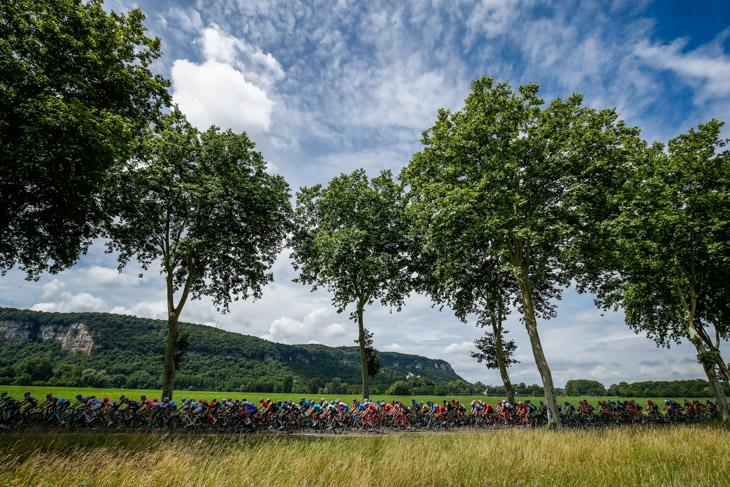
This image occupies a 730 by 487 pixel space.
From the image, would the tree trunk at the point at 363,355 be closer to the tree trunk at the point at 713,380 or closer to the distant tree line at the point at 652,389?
the tree trunk at the point at 713,380

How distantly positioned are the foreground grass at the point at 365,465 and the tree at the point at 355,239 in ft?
34.5

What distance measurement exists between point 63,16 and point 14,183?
6040 mm

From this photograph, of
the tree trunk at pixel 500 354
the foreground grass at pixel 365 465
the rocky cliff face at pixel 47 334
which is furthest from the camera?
the rocky cliff face at pixel 47 334

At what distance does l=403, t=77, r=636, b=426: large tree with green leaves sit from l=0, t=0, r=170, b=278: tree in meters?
14.0

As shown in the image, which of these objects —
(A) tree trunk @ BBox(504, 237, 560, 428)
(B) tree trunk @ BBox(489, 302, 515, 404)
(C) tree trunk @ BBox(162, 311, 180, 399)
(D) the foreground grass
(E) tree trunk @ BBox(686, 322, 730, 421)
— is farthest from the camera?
(B) tree trunk @ BBox(489, 302, 515, 404)

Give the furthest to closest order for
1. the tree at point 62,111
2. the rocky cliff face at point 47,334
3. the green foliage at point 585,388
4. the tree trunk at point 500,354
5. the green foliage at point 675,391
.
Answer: the rocky cliff face at point 47,334
the green foliage at point 585,388
the green foliage at point 675,391
the tree trunk at point 500,354
the tree at point 62,111

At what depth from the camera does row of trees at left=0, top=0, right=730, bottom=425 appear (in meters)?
12.3

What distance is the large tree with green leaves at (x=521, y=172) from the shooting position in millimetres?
15328

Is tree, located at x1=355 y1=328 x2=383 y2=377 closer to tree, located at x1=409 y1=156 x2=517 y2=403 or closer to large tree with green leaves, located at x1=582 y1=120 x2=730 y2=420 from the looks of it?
tree, located at x1=409 y1=156 x2=517 y2=403

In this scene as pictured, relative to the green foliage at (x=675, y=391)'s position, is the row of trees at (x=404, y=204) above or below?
above

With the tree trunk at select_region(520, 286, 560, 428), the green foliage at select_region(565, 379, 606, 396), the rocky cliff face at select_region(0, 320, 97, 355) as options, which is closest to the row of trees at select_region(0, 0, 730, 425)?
the tree trunk at select_region(520, 286, 560, 428)

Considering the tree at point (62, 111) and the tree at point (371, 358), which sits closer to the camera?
the tree at point (62, 111)

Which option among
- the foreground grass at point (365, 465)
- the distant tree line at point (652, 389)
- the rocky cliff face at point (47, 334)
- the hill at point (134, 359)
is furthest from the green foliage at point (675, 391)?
the rocky cliff face at point (47, 334)

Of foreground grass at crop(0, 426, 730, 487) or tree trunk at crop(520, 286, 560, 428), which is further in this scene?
tree trunk at crop(520, 286, 560, 428)
